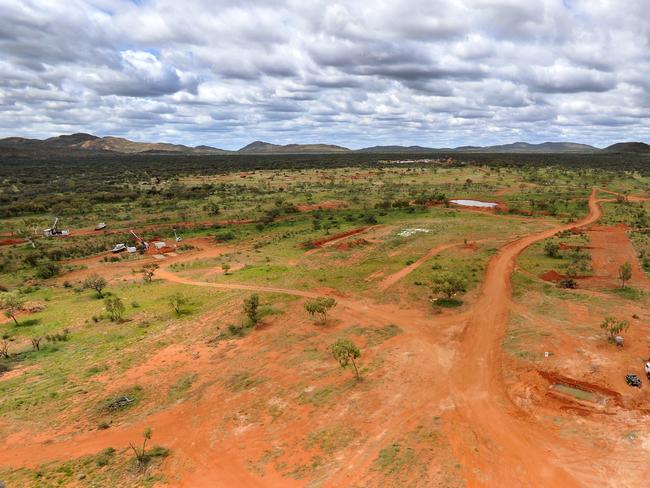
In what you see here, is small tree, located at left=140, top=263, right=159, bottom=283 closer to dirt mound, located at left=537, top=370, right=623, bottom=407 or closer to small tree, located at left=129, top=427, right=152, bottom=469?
small tree, located at left=129, top=427, right=152, bottom=469

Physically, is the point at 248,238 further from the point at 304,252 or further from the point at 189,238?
the point at 304,252

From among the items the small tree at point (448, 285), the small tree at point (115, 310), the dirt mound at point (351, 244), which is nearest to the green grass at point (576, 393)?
the small tree at point (448, 285)

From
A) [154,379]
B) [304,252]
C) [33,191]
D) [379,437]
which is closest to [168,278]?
[304,252]

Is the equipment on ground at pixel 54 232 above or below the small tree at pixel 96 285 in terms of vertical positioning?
above

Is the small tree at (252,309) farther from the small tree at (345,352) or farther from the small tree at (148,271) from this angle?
the small tree at (148,271)

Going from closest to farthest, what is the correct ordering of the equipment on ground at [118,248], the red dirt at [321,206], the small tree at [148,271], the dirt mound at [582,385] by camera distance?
the dirt mound at [582,385], the small tree at [148,271], the equipment on ground at [118,248], the red dirt at [321,206]

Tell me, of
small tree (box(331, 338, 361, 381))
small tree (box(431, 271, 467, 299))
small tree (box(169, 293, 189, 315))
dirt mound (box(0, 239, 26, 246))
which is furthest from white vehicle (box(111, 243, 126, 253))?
small tree (box(331, 338, 361, 381))
